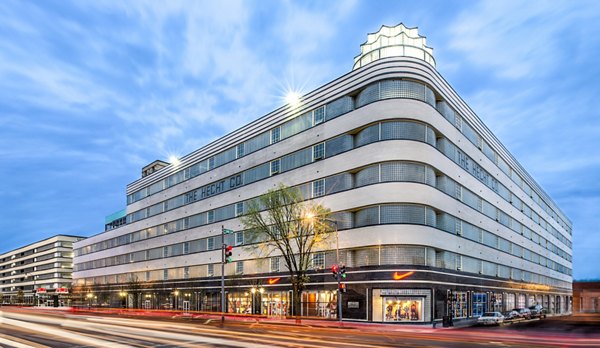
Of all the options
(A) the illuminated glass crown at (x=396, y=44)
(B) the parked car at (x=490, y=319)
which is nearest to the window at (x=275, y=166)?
(A) the illuminated glass crown at (x=396, y=44)

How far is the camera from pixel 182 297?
8019 centimetres

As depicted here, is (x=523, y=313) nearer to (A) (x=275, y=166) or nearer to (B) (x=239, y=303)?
(B) (x=239, y=303)

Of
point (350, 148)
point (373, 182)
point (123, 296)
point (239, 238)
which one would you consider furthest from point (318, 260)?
point (123, 296)

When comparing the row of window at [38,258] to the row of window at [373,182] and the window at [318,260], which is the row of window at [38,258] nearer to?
the row of window at [373,182]

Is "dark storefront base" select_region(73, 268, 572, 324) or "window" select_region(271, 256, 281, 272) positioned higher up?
"window" select_region(271, 256, 281, 272)

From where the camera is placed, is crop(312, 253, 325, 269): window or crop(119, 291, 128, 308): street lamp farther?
crop(119, 291, 128, 308): street lamp

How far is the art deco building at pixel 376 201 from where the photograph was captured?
48.1 m

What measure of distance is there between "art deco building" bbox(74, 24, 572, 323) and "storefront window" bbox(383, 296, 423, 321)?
9 cm

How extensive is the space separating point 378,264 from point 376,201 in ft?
19.7

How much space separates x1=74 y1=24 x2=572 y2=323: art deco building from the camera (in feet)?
158

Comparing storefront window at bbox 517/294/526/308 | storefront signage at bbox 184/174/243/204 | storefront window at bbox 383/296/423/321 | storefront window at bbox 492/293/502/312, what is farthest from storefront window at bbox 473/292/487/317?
storefront signage at bbox 184/174/243/204

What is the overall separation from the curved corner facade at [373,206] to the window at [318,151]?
8.5 inches

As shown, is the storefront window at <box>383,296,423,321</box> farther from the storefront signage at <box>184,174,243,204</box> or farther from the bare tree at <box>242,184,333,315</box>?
the storefront signage at <box>184,174,243,204</box>

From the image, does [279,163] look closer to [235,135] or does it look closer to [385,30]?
→ [235,135]
